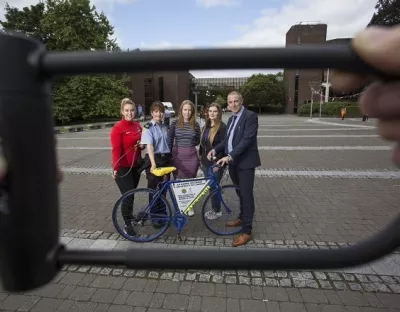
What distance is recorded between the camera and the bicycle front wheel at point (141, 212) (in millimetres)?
3713

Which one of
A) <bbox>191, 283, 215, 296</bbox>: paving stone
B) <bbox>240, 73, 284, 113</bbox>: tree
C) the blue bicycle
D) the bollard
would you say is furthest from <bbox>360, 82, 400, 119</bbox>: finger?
<bbox>240, 73, 284, 113</bbox>: tree

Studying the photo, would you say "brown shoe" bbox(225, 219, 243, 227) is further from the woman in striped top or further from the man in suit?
the woman in striped top

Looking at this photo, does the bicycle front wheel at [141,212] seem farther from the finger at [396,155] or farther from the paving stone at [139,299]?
the finger at [396,155]

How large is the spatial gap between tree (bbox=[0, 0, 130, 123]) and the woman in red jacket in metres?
21.2

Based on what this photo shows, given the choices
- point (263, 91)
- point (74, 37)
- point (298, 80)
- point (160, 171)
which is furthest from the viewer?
point (263, 91)

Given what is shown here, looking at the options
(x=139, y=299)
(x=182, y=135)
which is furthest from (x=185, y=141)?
(x=139, y=299)

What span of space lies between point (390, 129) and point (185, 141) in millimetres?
3649

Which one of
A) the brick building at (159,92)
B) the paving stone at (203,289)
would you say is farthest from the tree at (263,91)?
the paving stone at (203,289)

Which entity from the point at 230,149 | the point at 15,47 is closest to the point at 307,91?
the point at 230,149

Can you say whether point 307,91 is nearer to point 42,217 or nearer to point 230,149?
point 230,149

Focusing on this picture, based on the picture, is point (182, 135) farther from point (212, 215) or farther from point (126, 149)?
point (212, 215)

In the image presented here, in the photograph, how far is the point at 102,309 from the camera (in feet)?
7.89

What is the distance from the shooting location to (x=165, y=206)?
3.77m

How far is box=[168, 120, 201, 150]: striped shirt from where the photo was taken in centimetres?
417
